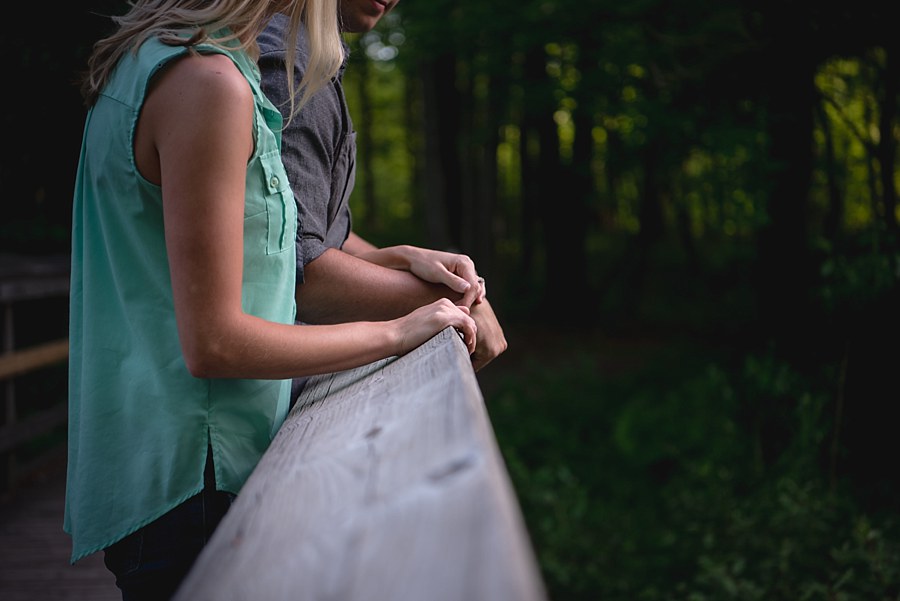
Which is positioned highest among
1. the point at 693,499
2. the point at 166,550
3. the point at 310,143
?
the point at 310,143

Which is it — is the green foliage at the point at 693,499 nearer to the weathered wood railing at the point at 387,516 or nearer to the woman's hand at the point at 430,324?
the woman's hand at the point at 430,324

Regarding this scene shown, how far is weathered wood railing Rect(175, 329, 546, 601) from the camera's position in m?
0.62

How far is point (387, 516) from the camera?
0.74m

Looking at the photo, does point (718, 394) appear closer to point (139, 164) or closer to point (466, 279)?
point (466, 279)

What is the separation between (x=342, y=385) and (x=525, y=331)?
530 inches

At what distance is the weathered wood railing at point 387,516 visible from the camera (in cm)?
62

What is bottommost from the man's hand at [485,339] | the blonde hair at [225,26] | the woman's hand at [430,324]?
the man's hand at [485,339]

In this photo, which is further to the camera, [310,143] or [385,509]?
[310,143]

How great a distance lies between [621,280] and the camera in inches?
655

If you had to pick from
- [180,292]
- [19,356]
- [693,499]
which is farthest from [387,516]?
[19,356]

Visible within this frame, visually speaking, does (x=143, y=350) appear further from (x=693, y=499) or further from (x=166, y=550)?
(x=693, y=499)

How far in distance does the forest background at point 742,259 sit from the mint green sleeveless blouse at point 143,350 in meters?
1.08

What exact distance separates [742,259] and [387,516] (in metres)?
12.8

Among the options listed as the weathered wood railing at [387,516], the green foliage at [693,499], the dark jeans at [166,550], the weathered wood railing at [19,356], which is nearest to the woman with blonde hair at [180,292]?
the dark jeans at [166,550]
